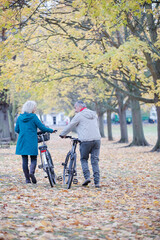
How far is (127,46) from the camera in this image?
13.6m

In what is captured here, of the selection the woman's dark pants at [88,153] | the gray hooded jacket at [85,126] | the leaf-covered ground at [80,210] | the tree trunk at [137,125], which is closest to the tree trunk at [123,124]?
the tree trunk at [137,125]

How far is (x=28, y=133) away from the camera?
8.41 meters

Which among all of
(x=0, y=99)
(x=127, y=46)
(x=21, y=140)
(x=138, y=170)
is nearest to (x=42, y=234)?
(x=21, y=140)

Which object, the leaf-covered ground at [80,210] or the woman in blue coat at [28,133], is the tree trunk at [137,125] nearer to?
the leaf-covered ground at [80,210]

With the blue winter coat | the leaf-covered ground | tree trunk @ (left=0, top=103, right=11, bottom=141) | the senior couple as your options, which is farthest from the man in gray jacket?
tree trunk @ (left=0, top=103, right=11, bottom=141)

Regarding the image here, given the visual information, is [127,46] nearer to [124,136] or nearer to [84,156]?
[84,156]

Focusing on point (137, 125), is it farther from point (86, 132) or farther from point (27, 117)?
point (27, 117)

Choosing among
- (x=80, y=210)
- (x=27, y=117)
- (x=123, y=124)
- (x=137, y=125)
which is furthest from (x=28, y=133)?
(x=123, y=124)

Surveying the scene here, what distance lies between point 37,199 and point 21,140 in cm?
180

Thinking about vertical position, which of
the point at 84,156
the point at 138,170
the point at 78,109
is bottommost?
the point at 138,170

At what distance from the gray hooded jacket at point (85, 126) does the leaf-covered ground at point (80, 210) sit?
1.17 meters

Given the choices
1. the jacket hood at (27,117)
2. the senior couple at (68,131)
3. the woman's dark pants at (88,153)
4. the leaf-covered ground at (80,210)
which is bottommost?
the leaf-covered ground at (80,210)

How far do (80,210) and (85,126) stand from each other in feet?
8.53

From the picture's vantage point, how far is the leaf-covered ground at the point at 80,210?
15.6 feet
